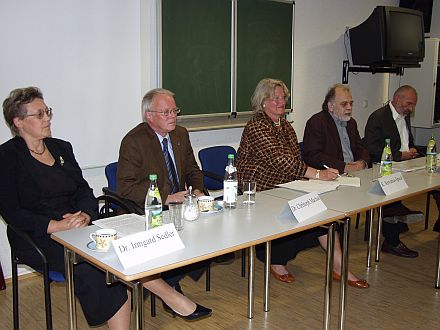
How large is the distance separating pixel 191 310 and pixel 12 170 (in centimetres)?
116

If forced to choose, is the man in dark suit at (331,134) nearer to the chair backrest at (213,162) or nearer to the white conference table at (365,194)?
the white conference table at (365,194)

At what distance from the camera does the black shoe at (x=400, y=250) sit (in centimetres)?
411

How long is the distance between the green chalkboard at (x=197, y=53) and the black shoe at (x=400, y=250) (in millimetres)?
1802

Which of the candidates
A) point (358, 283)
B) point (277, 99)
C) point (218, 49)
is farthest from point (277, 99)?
point (358, 283)

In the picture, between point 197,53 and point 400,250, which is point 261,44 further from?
point 400,250

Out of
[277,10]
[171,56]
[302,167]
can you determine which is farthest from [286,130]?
[277,10]

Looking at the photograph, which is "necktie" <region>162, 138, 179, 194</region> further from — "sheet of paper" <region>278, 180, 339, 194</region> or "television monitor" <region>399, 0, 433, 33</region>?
"television monitor" <region>399, 0, 433, 33</region>

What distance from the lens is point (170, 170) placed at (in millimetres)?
3174

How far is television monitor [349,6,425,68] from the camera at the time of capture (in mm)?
5395

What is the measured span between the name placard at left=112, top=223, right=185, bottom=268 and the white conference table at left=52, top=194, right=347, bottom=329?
0.03 metres

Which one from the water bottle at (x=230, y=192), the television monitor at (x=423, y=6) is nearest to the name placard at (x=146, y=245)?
the water bottle at (x=230, y=192)

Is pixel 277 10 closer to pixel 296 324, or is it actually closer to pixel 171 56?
pixel 171 56

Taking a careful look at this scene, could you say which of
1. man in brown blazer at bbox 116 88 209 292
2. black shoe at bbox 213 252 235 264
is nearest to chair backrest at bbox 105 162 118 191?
man in brown blazer at bbox 116 88 209 292

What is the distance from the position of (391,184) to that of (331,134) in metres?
0.95
